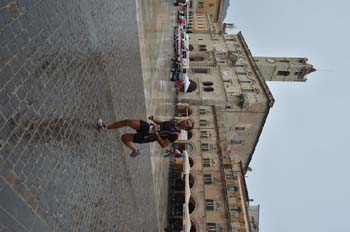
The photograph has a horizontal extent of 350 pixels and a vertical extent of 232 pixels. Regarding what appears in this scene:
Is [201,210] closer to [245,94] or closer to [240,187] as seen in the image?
[240,187]

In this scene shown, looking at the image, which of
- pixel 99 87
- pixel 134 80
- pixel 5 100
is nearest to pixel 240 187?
pixel 134 80

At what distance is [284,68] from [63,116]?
3735cm

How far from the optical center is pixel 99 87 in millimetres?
8062

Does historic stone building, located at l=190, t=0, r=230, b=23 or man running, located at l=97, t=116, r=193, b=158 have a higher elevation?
man running, located at l=97, t=116, r=193, b=158

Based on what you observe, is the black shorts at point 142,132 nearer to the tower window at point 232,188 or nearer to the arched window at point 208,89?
the tower window at point 232,188

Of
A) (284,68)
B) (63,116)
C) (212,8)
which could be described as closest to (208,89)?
(284,68)

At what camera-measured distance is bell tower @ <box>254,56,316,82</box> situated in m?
38.5

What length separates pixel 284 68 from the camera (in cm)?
3875

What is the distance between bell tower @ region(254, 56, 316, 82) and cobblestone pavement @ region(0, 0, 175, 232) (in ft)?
104

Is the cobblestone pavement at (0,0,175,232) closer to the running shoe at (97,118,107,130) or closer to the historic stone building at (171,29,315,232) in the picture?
the running shoe at (97,118,107,130)

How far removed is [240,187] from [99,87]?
62.8 ft

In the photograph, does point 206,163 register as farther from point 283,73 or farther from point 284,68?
point 283,73

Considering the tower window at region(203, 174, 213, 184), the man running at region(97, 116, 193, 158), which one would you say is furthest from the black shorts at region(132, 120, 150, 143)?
the tower window at region(203, 174, 213, 184)

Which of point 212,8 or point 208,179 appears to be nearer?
point 208,179
